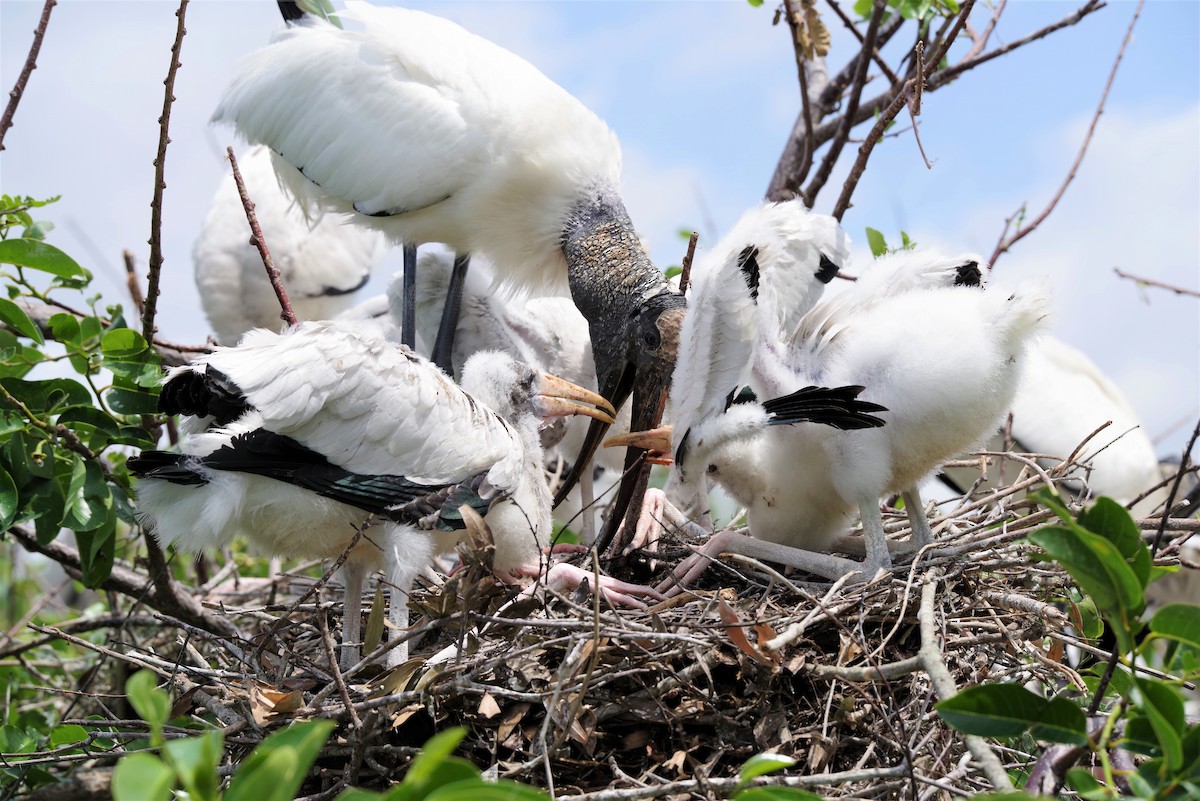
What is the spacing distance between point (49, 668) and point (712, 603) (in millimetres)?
3329

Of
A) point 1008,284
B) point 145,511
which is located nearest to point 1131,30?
point 1008,284

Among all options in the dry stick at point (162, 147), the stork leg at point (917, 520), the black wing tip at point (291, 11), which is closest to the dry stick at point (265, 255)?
the dry stick at point (162, 147)

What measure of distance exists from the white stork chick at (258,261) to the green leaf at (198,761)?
5368 mm

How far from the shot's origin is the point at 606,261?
4051 millimetres

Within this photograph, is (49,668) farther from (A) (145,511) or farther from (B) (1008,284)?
(B) (1008,284)

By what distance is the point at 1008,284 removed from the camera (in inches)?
113

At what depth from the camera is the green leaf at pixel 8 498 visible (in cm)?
298

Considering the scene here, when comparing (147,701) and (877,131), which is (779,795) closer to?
(147,701)

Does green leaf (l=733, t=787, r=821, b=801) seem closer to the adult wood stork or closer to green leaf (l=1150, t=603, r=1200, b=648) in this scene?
green leaf (l=1150, t=603, r=1200, b=648)

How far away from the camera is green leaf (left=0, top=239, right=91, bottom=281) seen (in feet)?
10.2

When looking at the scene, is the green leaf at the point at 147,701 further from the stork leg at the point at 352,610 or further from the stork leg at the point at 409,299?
the stork leg at the point at 409,299

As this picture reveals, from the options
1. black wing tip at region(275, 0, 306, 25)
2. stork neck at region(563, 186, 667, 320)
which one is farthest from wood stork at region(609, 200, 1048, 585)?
black wing tip at region(275, 0, 306, 25)

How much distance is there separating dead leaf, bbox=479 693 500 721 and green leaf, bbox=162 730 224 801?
1355 millimetres

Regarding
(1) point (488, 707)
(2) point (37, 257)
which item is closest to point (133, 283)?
(2) point (37, 257)
